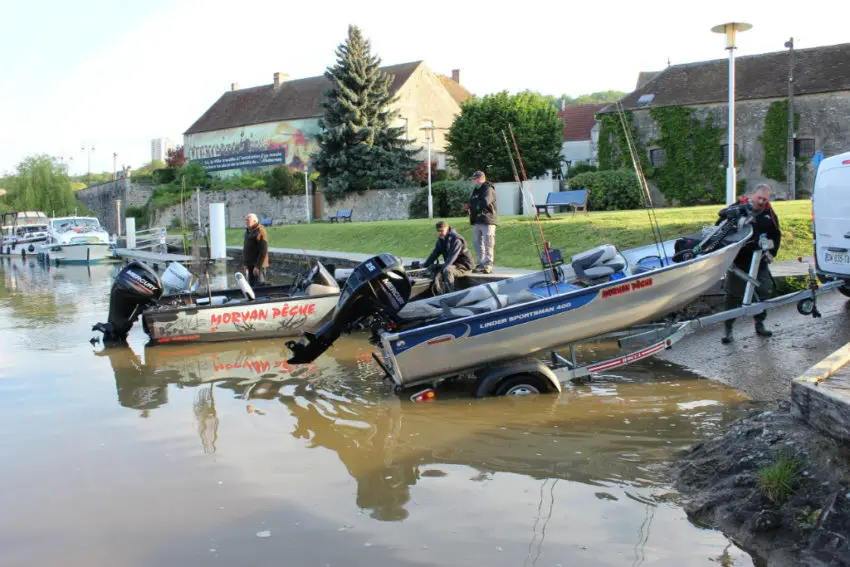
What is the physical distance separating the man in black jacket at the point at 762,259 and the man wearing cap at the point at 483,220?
4.72 metres

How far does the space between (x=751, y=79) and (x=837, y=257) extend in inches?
1127

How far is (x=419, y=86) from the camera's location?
48406mm

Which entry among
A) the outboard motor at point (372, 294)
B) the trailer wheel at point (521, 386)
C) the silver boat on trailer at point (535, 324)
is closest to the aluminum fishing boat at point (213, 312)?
the outboard motor at point (372, 294)

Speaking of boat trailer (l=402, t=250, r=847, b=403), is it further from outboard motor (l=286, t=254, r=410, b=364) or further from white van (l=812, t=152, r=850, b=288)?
white van (l=812, t=152, r=850, b=288)

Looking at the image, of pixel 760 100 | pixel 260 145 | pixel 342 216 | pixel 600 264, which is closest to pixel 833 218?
pixel 600 264

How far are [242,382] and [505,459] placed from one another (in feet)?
14.0

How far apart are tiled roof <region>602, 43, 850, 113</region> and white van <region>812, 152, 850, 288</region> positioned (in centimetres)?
2640

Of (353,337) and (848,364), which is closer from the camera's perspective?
(848,364)

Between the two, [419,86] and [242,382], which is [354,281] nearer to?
[242,382]

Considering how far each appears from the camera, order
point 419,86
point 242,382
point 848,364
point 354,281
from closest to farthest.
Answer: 1. point 848,364
2. point 354,281
3. point 242,382
4. point 419,86


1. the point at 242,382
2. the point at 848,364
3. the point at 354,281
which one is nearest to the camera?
the point at 848,364

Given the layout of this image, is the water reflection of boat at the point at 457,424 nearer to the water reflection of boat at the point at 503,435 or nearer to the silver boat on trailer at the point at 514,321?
the water reflection of boat at the point at 503,435

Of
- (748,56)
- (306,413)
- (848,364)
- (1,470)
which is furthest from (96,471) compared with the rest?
(748,56)

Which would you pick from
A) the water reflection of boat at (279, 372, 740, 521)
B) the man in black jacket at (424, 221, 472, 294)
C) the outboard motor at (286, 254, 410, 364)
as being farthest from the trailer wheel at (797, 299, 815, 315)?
the man in black jacket at (424, 221, 472, 294)
